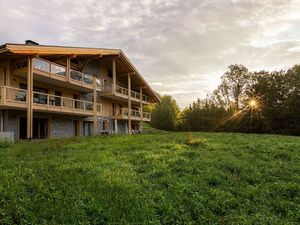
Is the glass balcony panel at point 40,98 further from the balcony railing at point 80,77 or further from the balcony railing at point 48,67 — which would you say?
the balcony railing at point 80,77

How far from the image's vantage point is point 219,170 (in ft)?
25.7

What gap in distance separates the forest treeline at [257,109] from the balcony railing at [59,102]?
78.7 ft

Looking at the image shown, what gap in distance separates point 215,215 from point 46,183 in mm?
3924

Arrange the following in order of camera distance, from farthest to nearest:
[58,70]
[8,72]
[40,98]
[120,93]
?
[120,93], [58,70], [40,98], [8,72]

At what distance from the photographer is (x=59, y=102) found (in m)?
20.8

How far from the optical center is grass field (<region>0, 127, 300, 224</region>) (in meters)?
4.94

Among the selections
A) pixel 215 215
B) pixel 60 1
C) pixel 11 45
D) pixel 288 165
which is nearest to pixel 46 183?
pixel 215 215

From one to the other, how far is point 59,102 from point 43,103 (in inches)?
70.6

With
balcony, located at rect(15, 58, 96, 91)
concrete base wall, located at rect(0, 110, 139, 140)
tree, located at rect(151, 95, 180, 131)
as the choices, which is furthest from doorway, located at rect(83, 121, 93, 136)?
tree, located at rect(151, 95, 180, 131)

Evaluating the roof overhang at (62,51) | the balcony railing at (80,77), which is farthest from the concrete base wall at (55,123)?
the roof overhang at (62,51)

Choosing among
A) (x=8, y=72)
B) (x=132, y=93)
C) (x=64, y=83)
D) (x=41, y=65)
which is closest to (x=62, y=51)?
(x=41, y=65)

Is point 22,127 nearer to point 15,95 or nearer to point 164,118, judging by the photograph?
point 15,95

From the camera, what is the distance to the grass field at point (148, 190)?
4.94 metres

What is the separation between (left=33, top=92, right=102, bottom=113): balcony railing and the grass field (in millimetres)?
10589
